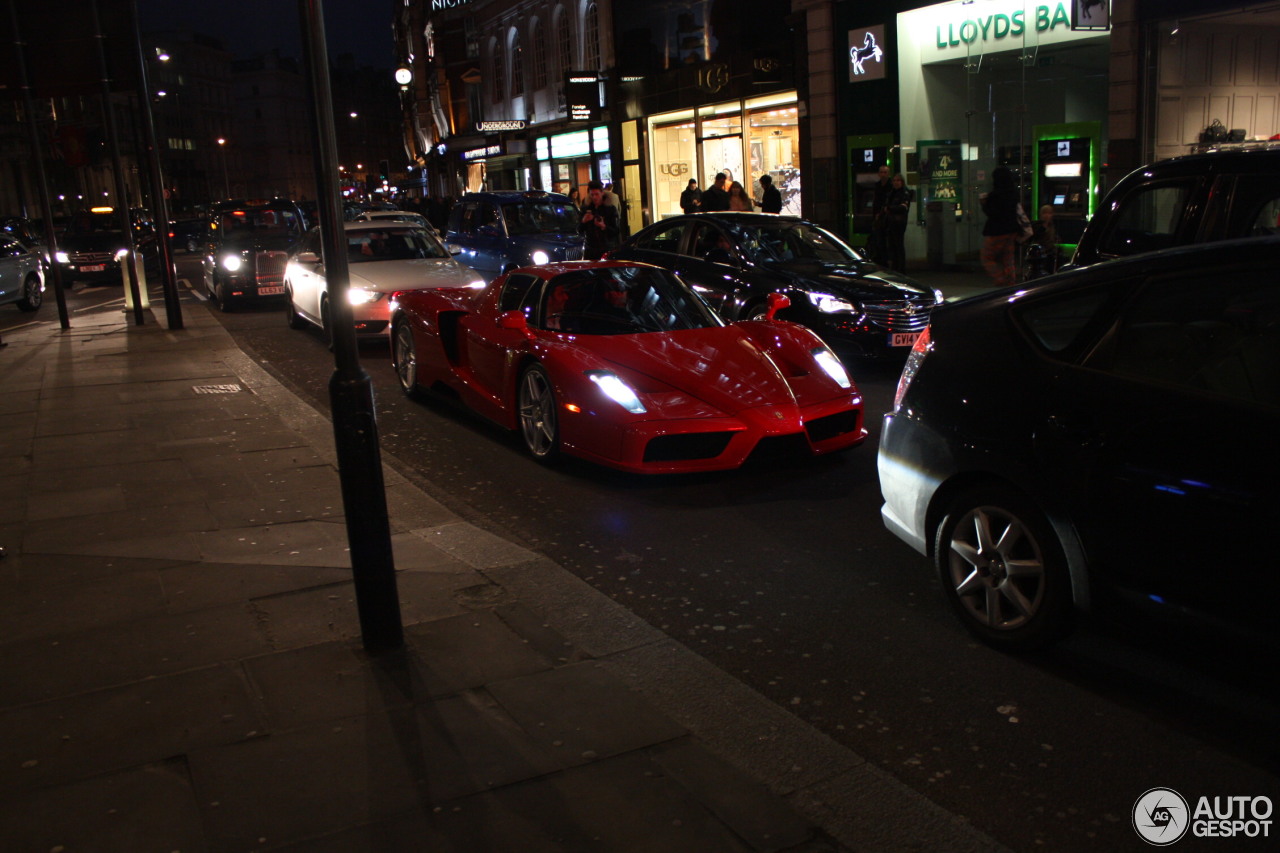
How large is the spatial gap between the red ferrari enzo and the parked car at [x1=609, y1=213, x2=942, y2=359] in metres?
2.18

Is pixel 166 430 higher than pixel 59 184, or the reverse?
pixel 59 184

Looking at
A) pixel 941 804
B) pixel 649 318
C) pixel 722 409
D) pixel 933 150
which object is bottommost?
pixel 941 804

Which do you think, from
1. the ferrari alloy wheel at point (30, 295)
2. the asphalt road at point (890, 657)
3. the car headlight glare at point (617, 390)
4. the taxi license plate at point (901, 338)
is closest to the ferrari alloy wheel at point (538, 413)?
the asphalt road at point (890, 657)

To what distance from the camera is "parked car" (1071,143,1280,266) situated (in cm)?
638

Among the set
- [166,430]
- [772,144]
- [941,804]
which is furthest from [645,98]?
[941,804]

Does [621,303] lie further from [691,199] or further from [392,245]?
[691,199]

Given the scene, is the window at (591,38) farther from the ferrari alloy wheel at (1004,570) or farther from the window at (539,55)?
the ferrari alloy wheel at (1004,570)

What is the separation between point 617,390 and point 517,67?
37.4 m

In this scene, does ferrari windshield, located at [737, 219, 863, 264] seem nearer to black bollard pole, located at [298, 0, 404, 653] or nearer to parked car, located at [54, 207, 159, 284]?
black bollard pole, located at [298, 0, 404, 653]

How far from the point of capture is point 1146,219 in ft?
23.3

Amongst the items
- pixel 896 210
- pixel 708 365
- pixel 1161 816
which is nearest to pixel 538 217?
pixel 896 210

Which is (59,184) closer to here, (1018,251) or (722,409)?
(1018,251)

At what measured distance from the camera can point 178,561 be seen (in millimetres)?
5344

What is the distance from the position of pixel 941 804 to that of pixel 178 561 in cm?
396
